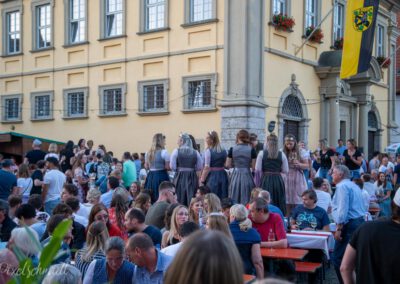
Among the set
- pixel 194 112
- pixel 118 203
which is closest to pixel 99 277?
pixel 118 203

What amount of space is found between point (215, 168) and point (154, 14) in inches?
382

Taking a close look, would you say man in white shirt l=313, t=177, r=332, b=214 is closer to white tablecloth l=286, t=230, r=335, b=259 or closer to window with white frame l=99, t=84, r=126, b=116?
white tablecloth l=286, t=230, r=335, b=259

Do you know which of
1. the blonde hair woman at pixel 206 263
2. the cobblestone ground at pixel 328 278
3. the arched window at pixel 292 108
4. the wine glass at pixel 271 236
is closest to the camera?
the blonde hair woman at pixel 206 263

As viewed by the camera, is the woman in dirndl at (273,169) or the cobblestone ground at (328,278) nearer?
the cobblestone ground at (328,278)

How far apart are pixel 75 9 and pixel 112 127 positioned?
17.0 ft

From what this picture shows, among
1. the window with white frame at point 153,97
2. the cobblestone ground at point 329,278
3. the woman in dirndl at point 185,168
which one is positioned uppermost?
the window with white frame at point 153,97

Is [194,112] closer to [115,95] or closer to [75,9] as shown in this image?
[115,95]

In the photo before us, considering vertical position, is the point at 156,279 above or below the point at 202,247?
below

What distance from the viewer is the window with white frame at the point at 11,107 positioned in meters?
22.6

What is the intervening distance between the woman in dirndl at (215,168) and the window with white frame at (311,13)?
10.4 metres

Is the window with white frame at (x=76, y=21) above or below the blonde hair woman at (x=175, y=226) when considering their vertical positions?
above

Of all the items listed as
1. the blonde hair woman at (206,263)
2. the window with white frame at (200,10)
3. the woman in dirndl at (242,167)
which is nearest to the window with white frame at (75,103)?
the window with white frame at (200,10)

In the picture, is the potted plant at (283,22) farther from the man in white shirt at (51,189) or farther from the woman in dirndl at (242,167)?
the man in white shirt at (51,189)

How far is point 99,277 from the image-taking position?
4.70 m
